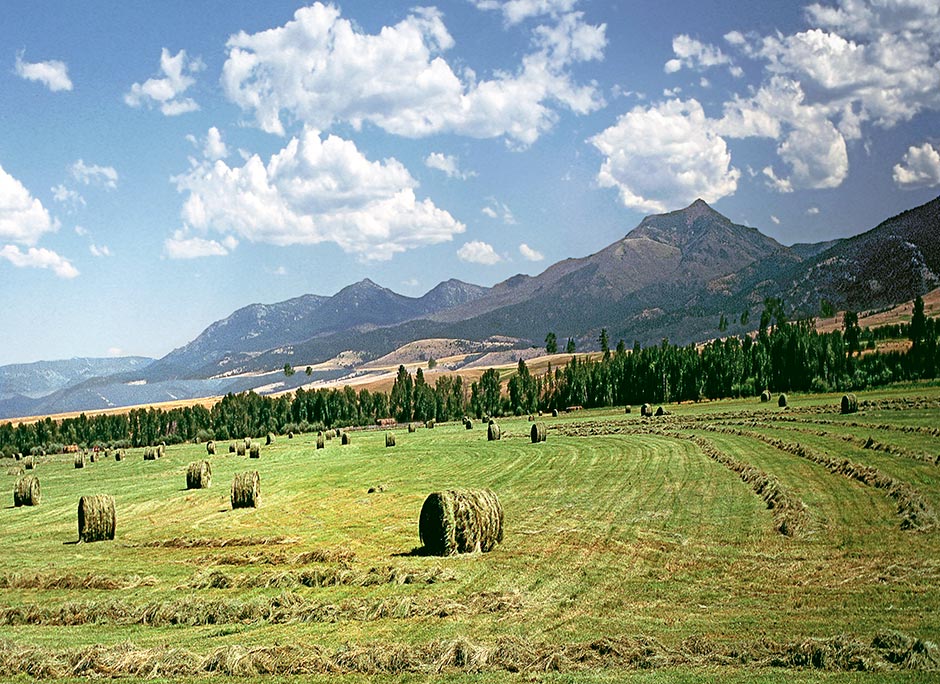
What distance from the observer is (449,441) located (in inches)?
2943

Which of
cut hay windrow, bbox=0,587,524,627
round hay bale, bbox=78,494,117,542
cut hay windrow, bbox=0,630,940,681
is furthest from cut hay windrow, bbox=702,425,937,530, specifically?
round hay bale, bbox=78,494,117,542

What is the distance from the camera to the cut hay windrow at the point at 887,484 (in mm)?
22578

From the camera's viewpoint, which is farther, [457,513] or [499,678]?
[457,513]

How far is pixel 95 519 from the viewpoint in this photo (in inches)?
1144

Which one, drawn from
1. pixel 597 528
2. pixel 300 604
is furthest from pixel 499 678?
pixel 597 528

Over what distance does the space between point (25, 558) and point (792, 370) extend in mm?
112182

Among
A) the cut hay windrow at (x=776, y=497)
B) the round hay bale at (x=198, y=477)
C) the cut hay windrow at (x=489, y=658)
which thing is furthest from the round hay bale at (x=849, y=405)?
the cut hay windrow at (x=489, y=658)

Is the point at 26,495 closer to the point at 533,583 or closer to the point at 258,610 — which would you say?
the point at 258,610

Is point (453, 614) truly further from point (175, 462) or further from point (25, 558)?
point (175, 462)

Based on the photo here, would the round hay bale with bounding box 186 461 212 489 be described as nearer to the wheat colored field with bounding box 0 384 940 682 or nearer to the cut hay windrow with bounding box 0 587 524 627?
the wheat colored field with bounding box 0 384 940 682

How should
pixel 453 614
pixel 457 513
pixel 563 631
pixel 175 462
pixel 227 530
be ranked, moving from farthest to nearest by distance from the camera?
pixel 175 462
pixel 227 530
pixel 457 513
pixel 453 614
pixel 563 631

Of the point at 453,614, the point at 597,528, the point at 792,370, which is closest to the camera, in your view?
the point at 453,614

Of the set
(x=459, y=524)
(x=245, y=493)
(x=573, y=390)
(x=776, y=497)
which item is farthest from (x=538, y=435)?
(x=573, y=390)

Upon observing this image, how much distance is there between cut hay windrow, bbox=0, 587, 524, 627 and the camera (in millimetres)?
17234
